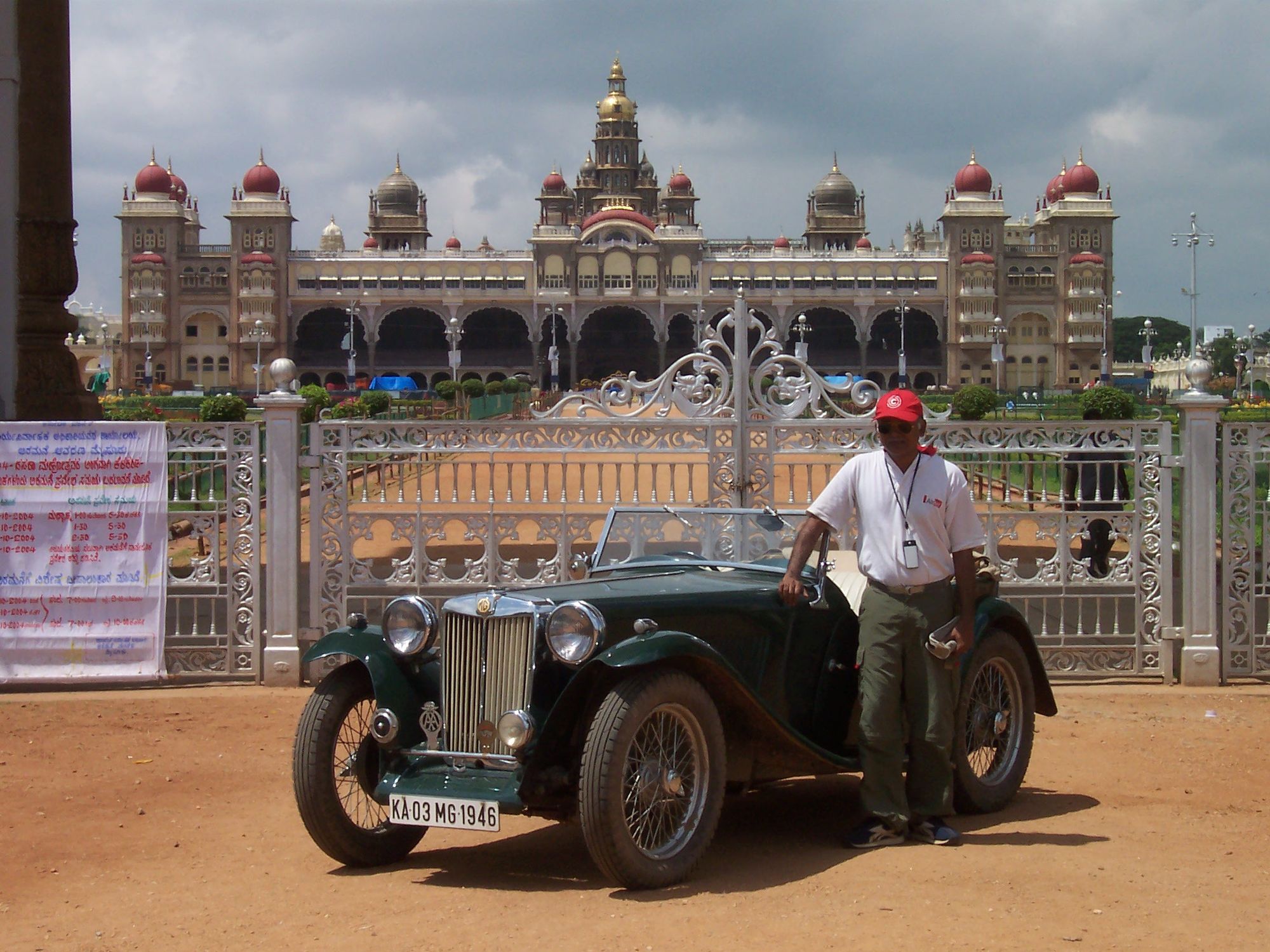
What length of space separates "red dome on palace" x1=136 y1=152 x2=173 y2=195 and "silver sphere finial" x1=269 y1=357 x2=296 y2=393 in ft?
233

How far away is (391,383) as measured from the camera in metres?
50.5

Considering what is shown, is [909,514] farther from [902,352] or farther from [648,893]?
[902,352]

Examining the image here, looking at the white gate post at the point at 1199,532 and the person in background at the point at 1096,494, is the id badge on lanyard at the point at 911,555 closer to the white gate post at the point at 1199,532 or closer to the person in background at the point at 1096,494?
the person in background at the point at 1096,494

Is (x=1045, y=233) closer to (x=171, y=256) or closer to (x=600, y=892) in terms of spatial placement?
(x=171, y=256)

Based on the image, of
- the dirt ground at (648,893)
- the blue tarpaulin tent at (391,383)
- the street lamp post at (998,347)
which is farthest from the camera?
the street lamp post at (998,347)

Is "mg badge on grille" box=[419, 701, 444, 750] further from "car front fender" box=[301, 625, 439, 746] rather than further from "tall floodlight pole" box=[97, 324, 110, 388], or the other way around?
"tall floodlight pole" box=[97, 324, 110, 388]

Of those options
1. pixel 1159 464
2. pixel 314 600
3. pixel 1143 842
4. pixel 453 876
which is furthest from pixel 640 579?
pixel 1159 464

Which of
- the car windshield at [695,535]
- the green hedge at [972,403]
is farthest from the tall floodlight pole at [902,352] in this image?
the car windshield at [695,535]

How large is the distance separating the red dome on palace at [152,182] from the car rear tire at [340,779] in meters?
74.0

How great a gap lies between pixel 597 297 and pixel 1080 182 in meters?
26.8

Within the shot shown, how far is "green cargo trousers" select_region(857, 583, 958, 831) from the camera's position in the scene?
401cm

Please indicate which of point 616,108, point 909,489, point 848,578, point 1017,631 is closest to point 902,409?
point 909,489

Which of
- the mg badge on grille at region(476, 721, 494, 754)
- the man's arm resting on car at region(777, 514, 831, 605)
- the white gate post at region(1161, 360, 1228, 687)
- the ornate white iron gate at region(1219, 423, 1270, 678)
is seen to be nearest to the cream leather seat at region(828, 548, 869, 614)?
the man's arm resting on car at region(777, 514, 831, 605)

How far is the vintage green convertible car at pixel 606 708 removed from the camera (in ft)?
11.6
